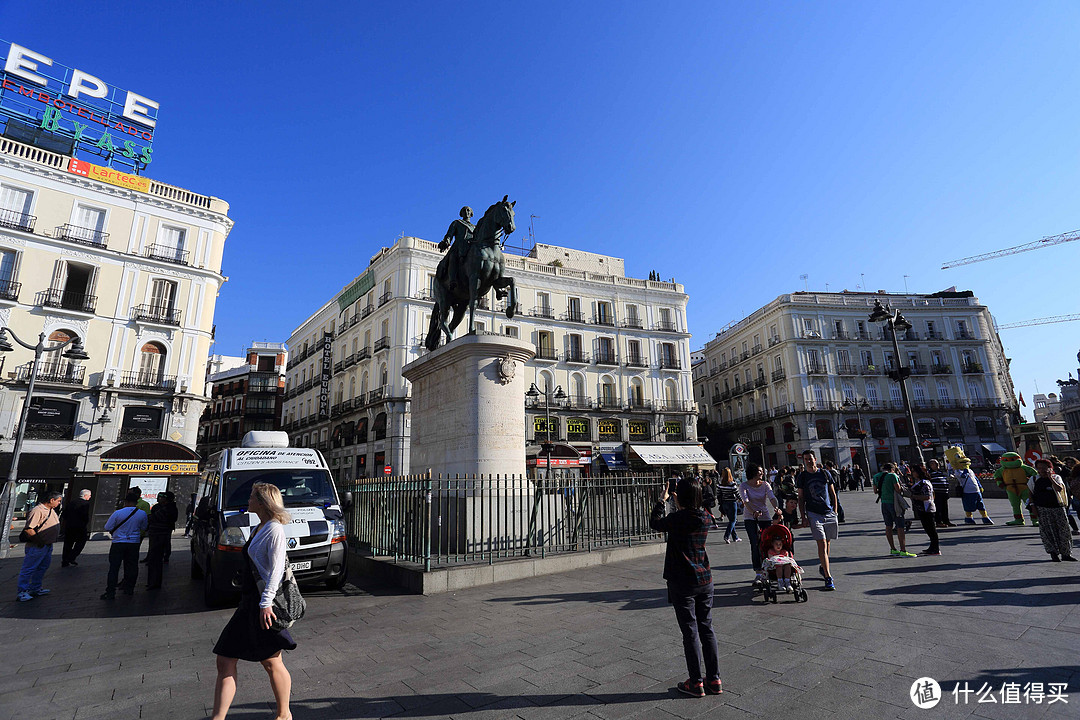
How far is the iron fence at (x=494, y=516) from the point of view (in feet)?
26.4

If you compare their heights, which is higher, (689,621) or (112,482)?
(112,482)

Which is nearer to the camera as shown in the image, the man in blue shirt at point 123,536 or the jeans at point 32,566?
the man in blue shirt at point 123,536

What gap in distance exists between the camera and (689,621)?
366cm

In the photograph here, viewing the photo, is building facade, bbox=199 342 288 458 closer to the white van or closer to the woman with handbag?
the white van

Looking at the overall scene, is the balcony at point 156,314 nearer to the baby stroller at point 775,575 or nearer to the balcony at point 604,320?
the balcony at point 604,320

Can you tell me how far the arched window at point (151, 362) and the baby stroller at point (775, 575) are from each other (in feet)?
95.5

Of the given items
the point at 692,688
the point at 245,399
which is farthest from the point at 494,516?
the point at 245,399

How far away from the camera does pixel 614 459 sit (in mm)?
34688

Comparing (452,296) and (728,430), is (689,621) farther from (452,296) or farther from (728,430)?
(728,430)

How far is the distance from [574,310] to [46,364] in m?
29.5

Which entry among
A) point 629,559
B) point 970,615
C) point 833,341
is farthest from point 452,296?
point 833,341

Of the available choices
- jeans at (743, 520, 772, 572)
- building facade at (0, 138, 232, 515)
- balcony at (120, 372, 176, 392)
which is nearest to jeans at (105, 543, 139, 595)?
jeans at (743, 520, 772, 572)

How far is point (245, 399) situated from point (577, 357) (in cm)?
3490

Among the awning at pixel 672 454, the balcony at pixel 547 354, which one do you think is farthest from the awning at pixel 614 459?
the balcony at pixel 547 354
